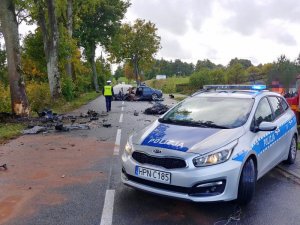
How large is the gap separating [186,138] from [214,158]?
53 cm

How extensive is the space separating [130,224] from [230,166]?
4.82 ft

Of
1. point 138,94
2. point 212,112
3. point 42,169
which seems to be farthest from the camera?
point 138,94

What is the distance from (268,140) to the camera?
230 inches

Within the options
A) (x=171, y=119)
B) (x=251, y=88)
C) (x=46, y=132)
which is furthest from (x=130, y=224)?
(x=46, y=132)

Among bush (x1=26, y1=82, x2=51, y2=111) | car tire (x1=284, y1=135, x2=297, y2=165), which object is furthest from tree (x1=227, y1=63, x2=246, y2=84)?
car tire (x1=284, y1=135, x2=297, y2=165)

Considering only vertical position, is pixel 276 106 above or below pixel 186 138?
above

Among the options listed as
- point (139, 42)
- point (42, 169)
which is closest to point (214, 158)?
point (42, 169)

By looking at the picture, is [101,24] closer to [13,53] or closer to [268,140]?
[13,53]

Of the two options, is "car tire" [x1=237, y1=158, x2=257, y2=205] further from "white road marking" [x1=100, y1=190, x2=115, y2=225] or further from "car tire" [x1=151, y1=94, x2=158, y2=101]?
"car tire" [x1=151, y1=94, x2=158, y2=101]

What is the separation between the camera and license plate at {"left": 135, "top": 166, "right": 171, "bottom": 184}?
15.2 feet

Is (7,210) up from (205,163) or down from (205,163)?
down

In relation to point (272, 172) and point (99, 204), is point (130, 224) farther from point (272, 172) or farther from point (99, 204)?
point (272, 172)

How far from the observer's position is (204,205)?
202 inches

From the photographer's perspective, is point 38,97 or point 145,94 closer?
point 38,97
